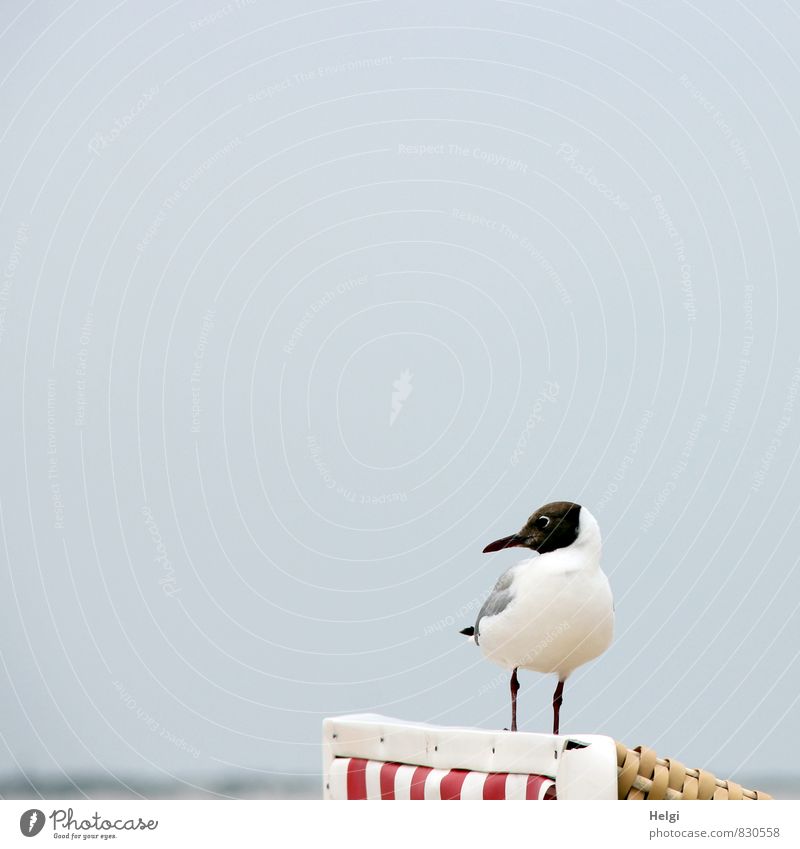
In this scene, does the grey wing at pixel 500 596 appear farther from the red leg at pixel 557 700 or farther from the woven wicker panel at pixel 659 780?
the woven wicker panel at pixel 659 780

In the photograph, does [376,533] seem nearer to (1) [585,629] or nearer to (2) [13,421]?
(1) [585,629]

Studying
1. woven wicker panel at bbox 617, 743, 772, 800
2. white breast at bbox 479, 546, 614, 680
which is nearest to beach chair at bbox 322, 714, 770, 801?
woven wicker panel at bbox 617, 743, 772, 800

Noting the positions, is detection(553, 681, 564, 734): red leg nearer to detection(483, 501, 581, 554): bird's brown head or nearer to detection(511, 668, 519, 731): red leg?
detection(511, 668, 519, 731): red leg

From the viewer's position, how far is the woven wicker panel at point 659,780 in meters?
0.98

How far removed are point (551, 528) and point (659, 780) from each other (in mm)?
369

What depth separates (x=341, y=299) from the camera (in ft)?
5.08

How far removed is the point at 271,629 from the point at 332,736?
0.91 feet

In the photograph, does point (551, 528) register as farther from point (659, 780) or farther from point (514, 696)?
point (659, 780)

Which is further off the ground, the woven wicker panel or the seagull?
the seagull

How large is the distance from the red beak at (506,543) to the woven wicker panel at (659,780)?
39 cm

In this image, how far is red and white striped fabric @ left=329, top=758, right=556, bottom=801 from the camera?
103 cm

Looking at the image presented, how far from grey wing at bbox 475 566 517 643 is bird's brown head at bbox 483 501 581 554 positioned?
0.11 ft

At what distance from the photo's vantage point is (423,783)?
1.12m
